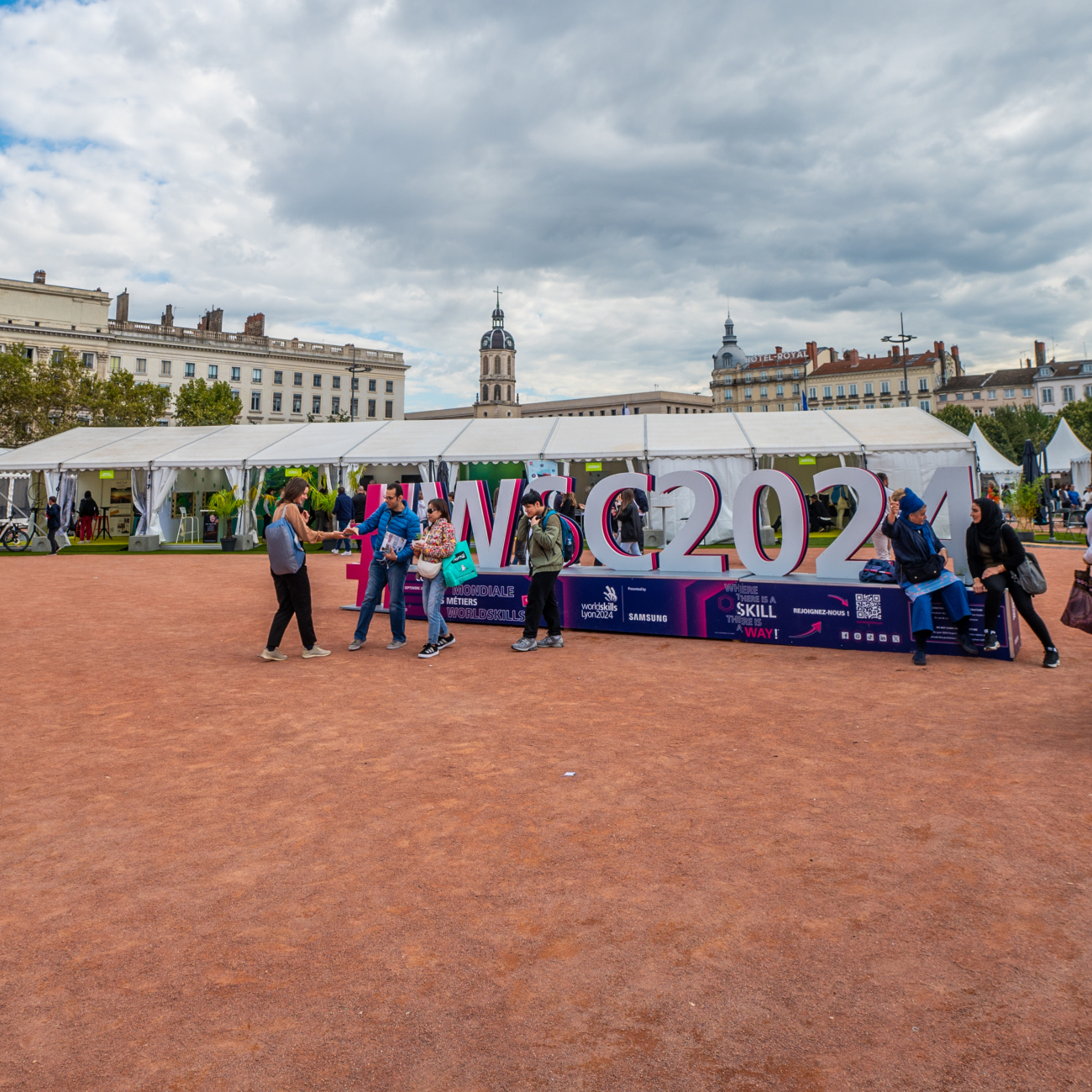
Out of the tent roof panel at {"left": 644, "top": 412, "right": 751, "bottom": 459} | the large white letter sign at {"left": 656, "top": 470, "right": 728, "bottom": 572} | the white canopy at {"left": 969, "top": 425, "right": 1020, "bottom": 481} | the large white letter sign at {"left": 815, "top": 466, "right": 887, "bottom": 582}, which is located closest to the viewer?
the large white letter sign at {"left": 815, "top": 466, "right": 887, "bottom": 582}

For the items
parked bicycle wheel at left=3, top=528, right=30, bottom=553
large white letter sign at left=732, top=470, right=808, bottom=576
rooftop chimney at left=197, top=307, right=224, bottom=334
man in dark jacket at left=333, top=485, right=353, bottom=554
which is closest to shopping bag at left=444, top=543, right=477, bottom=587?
large white letter sign at left=732, top=470, right=808, bottom=576

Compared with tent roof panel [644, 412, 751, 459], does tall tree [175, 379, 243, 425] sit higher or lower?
higher

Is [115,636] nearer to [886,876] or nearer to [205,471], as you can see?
[886,876]

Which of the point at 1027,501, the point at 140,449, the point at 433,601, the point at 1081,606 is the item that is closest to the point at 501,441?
the point at 140,449

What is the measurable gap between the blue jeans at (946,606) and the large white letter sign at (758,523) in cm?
143

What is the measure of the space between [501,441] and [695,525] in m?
14.9

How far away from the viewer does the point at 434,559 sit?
815 cm

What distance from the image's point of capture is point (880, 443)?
20.6 meters

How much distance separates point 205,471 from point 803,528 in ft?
85.6

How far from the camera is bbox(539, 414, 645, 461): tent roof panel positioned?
21.8 m

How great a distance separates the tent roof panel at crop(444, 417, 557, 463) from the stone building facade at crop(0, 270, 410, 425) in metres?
47.2

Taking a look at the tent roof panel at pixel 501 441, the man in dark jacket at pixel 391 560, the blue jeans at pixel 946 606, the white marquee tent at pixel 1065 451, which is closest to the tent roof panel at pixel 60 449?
the tent roof panel at pixel 501 441

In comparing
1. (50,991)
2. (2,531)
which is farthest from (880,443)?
(2,531)

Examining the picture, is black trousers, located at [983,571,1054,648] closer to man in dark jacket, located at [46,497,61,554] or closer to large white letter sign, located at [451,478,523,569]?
large white letter sign, located at [451,478,523,569]
